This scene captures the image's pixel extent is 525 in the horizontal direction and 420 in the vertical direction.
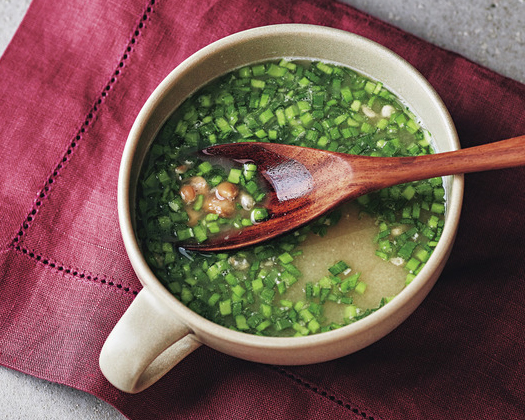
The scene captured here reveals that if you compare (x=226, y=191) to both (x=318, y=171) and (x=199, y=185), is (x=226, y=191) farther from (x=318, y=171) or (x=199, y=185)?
(x=318, y=171)

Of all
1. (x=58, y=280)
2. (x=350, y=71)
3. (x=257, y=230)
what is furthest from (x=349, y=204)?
(x=58, y=280)

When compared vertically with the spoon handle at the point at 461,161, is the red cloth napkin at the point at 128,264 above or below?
below

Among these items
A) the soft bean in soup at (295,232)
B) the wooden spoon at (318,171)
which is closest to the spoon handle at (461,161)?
the wooden spoon at (318,171)

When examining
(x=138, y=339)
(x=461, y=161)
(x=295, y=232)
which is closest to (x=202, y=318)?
(x=138, y=339)

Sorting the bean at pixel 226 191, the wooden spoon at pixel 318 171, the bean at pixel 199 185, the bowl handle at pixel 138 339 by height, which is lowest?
the bowl handle at pixel 138 339

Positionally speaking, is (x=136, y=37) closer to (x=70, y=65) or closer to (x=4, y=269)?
(x=70, y=65)

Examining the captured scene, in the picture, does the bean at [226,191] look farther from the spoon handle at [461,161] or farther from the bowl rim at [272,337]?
the spoon handle at [461,161]

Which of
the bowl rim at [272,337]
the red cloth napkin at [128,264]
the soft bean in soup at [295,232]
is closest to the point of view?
the bowl rim at [272,337]
